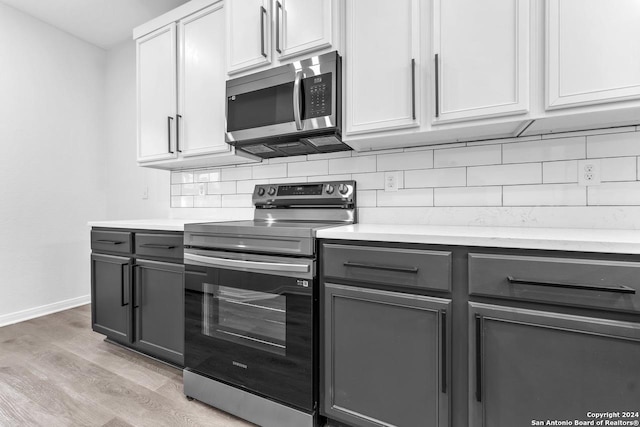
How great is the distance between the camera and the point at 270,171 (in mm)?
2297

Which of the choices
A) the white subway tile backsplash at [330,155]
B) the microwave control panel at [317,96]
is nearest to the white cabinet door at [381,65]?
the microwave control panel at [317,96]

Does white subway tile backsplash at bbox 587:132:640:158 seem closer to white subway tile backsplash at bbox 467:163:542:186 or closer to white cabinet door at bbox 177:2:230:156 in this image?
white subway tile backsplash at bbox 467:163:542:186

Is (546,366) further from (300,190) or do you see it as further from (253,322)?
(300,190)

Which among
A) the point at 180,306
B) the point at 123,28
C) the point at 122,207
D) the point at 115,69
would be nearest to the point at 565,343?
the point at 180,306

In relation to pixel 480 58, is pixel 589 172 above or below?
below

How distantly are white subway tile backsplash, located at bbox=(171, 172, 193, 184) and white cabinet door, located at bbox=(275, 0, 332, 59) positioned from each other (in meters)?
1.48

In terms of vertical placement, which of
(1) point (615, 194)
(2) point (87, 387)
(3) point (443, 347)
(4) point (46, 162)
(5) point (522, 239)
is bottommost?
(2) point (87, 387)

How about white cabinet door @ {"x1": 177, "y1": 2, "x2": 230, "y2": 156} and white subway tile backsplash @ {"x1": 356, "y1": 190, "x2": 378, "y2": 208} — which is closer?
white subway tile backsplash @ {"x1": 356, "y1": 190, "x2": 378, "y2": 208}

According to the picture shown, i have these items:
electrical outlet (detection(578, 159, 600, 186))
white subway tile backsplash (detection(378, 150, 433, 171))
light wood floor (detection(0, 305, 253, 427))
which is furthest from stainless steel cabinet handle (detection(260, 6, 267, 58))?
light wood floor (detection(0, 305, 253, 427))

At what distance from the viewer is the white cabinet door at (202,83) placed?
2.10m

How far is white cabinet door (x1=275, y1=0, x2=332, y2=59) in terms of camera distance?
5.40 feet

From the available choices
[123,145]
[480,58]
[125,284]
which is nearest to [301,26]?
[480,58]

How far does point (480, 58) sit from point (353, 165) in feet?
2.95

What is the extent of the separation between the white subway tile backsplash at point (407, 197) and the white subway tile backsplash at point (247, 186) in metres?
0.96
